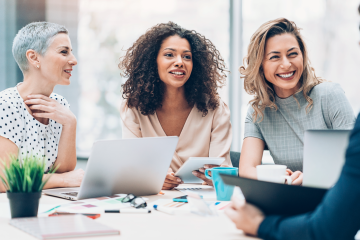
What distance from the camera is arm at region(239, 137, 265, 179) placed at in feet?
6.17

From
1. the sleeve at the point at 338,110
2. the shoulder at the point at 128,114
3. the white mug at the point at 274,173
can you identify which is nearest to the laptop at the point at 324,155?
the white mug at the point at 274,173

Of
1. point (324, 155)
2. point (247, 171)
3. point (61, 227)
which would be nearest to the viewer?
point (61, 227)

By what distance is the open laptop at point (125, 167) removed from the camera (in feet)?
3.97

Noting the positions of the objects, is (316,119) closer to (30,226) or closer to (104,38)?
(30,226)

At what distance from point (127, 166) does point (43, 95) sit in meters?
0.93

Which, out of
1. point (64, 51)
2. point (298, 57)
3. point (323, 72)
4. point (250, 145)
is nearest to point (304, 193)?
point (250, 145)

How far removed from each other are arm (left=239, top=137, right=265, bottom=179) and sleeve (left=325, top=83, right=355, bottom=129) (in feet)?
1.34

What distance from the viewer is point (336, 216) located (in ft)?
2.15

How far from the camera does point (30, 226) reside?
2.95ft

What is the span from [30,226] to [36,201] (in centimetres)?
13

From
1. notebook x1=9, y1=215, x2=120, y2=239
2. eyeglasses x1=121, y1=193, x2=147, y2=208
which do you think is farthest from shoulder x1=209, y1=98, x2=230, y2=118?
notebook x1=9, y1=215, x2=120, y2=239

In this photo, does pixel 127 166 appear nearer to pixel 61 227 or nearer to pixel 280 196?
pixel 61 227

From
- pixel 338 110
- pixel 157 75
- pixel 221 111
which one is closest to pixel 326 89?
pixel 338 110

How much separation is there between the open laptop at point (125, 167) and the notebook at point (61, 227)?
0.25 m
